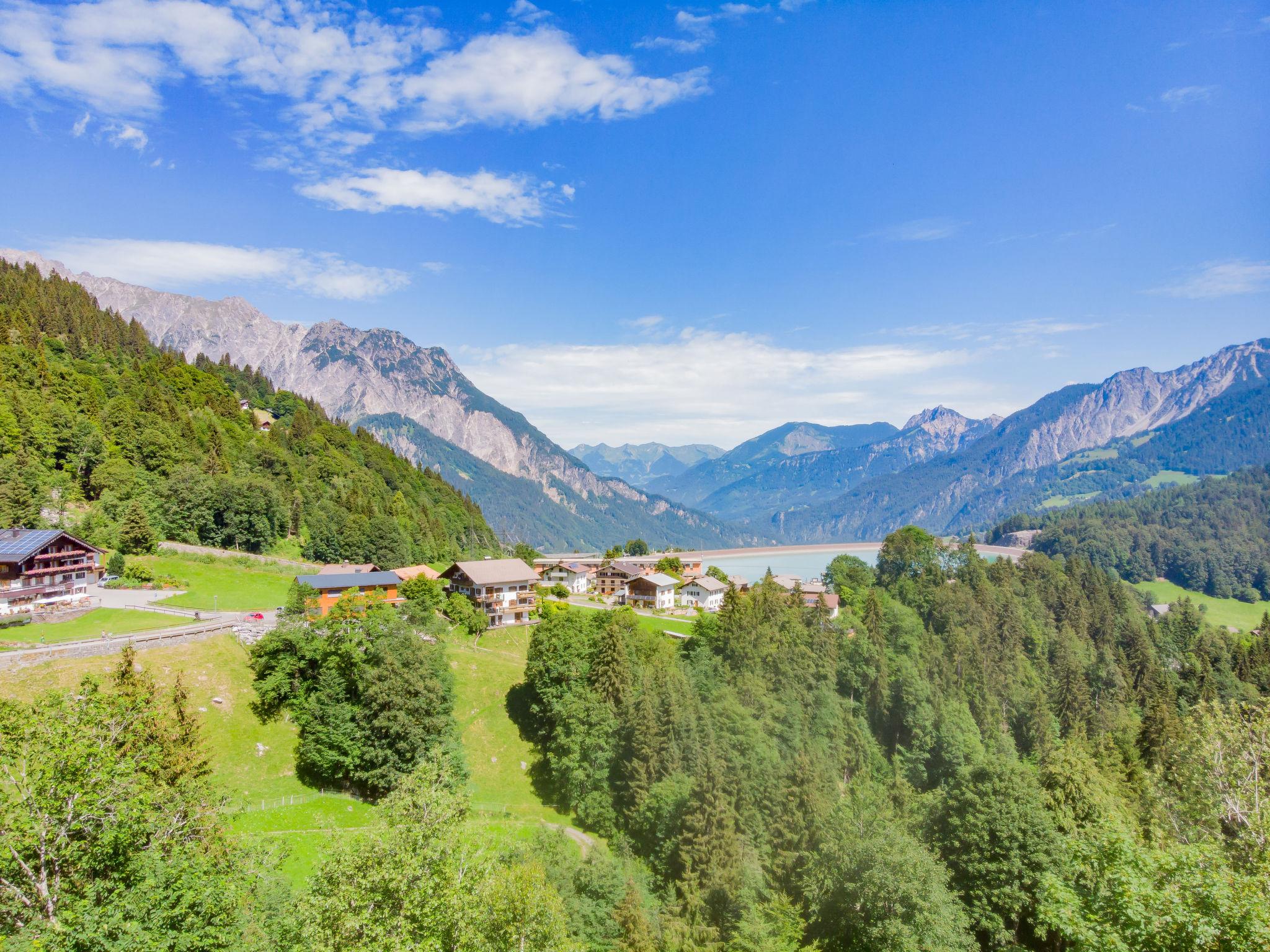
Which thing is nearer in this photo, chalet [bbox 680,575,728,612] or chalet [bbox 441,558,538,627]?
chalet [bbox 441,558,538,627]

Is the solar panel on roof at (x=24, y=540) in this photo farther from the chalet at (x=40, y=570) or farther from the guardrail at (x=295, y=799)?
the guardrail at (x=295, y=799)

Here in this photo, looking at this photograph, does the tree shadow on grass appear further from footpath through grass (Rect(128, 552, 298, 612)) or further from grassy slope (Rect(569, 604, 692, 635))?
footpath through grass (Rect(128, 552, 298, 612))

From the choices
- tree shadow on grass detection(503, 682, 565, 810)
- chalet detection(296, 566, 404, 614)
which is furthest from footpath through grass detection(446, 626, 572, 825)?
chalet detection(296, 566, 404, 614)

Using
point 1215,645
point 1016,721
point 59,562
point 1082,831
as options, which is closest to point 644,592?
point 1016,721

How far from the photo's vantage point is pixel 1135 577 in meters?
178

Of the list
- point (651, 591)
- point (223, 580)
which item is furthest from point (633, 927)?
point (651, 591)

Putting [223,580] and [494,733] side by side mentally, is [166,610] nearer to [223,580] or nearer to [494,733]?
[223,580]

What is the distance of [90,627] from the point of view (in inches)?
1673

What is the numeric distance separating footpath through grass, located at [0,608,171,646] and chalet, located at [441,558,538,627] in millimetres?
24743

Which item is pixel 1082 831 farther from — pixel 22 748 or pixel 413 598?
pixel 413 598

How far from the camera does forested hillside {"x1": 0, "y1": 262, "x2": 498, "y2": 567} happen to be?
60.3m

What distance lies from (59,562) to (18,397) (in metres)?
27.1

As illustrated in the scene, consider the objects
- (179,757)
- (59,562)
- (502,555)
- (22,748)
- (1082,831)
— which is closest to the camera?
(22,748)

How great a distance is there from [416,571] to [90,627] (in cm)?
3062
